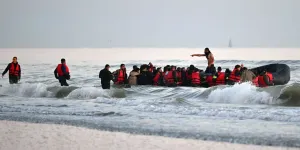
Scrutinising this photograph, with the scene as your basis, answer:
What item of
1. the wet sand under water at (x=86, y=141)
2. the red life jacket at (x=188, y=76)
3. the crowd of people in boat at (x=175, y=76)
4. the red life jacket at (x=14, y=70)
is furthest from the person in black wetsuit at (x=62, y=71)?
the wet sand under water at (x=86, y=141)

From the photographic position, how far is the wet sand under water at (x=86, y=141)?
879 centimetres

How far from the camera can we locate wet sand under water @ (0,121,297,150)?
28.8ft

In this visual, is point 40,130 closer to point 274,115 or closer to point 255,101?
point 274,115

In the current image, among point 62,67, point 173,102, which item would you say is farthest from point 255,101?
point 62,67

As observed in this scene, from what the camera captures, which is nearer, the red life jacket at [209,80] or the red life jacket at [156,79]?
the red life jacket at [209,80]

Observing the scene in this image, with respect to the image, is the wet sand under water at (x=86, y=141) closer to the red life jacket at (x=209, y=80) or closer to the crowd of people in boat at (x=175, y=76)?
the crowd of people in boat at (x=175, y=76)

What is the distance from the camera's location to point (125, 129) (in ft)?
34.9

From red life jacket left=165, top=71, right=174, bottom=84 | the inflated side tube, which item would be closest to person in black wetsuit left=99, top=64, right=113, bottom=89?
red life jacket left=165, top=71, right=174, bottom=84

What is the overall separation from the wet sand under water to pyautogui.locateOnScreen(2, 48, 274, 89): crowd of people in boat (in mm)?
8151

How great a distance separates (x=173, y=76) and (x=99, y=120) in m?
10.2

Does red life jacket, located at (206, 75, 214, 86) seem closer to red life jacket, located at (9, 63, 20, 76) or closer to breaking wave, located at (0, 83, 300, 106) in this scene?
breaking wave, located at (0, 83, 300, 106)

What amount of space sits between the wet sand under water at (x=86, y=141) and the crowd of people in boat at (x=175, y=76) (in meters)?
8.15

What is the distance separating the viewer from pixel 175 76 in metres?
21.9

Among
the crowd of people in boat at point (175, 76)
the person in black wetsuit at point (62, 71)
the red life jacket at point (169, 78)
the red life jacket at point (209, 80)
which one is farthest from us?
the red life jacket at point (169, 78)
